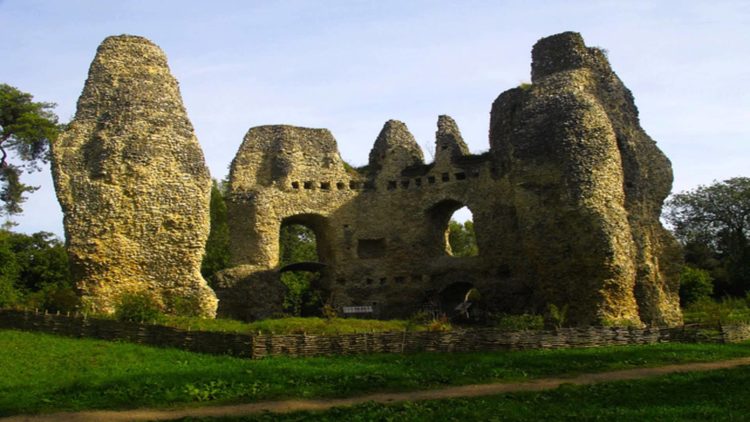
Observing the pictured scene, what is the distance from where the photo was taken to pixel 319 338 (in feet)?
56.3

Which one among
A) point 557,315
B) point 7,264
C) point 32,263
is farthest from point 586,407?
point 32,263

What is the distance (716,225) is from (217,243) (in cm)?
3270

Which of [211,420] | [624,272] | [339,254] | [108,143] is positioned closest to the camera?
[211,420]

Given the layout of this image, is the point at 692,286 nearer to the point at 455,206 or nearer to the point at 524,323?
the point at 455,206

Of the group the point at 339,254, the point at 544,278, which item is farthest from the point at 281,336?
the point at 339,254

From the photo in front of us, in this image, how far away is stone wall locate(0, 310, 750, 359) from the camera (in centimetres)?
1686

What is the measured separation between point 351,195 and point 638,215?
11.7 metres

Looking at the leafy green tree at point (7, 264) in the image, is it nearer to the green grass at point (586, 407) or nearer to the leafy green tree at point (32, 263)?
the leafy green tree at point (32, 263)

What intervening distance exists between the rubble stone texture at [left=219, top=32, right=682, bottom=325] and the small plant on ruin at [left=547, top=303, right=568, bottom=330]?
277 millimetres

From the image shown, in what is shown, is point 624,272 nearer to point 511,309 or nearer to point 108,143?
point 511,309

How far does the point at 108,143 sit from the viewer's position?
2239cm

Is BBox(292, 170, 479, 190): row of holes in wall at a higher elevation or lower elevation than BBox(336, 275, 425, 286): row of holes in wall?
higher

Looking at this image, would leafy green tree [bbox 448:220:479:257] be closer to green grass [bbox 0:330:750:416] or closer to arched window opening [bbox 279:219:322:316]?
arched window opening [bbox 279:219:322:316]

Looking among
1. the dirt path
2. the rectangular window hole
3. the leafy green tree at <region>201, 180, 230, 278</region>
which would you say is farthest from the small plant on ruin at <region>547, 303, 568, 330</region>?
the leafy green tree at <region>201, 180, 230, 278</region>
